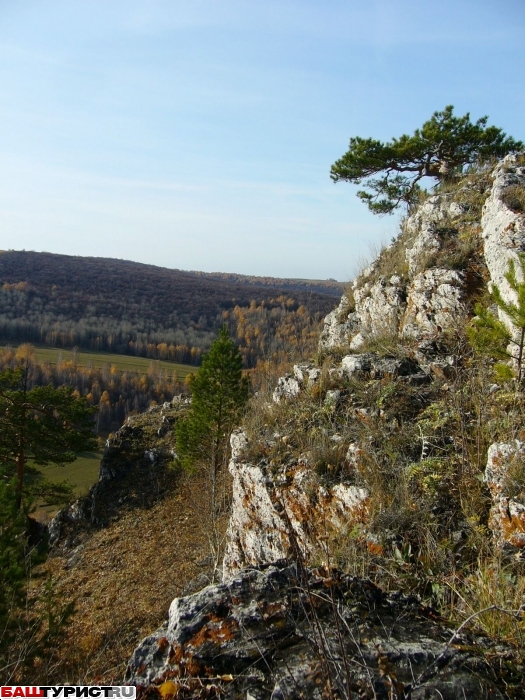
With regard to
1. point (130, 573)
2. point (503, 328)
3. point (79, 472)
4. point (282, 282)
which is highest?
point (282, 282)

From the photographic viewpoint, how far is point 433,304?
7586 mm

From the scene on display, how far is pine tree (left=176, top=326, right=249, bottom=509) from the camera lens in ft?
50.1

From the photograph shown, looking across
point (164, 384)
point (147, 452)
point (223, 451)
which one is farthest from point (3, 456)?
point (164, 384)

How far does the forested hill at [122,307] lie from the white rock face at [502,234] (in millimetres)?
61235

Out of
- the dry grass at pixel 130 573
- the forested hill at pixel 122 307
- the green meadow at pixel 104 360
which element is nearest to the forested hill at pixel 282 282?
the forested hill at pixel 122 307

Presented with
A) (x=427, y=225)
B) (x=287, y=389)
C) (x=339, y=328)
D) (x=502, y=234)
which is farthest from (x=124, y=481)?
(x=502, y=234)

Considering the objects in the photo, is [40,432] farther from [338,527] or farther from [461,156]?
[461,156]

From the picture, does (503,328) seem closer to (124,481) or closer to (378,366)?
(378,366)

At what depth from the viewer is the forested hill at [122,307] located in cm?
8812

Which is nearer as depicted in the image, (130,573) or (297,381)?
(297,381)

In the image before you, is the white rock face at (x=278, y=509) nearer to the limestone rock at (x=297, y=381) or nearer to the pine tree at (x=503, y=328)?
the limestone rock at (x=297, y=381)

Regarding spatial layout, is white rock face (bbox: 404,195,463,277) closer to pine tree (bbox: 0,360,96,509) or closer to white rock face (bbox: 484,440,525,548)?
white rock face (bbox: 484,440,525,548)

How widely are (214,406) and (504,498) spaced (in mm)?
12604

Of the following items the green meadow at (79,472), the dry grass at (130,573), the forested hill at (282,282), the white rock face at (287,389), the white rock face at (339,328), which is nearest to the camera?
the white rock face at (287,389)
